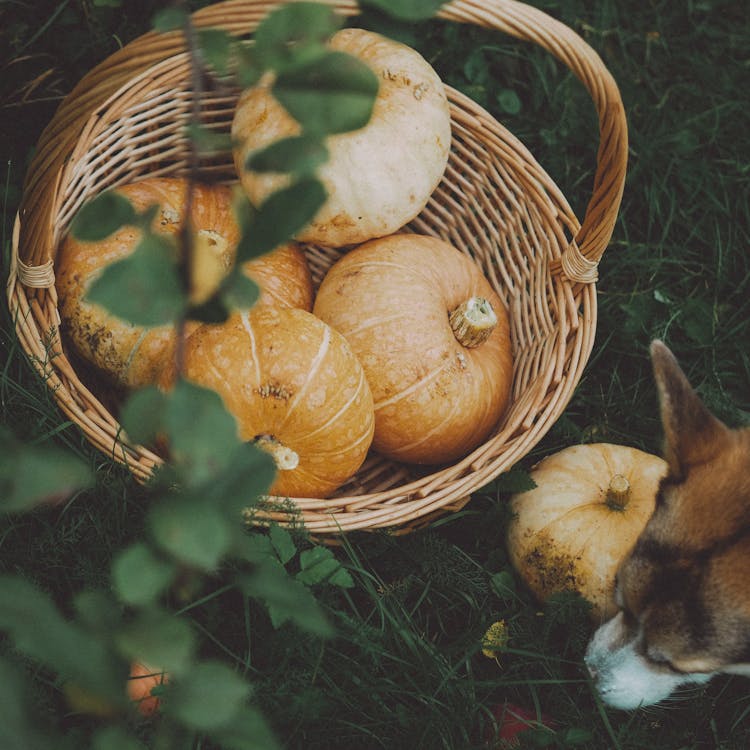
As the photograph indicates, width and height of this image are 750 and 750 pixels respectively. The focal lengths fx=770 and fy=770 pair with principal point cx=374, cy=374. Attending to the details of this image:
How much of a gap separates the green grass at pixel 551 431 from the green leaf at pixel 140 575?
2.45ft

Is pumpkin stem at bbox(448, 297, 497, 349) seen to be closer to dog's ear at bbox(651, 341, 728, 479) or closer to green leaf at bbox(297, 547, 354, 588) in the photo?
dog's ear at bbox(651, 341, 728, 479)

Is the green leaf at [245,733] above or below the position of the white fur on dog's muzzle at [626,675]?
above

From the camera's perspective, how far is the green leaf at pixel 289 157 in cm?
72

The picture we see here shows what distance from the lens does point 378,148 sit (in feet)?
7.75

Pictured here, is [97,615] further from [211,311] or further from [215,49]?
[215,49]

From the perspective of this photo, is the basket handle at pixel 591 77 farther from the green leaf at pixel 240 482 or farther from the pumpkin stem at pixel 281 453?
the green leaf at pixel 240 482

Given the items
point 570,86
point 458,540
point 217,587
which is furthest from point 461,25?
point 217,587

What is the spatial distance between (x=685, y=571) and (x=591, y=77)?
53.1 inches

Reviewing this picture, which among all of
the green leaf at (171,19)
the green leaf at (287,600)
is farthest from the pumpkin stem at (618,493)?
the green leaf at (171,19)

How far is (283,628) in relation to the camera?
1.95 m

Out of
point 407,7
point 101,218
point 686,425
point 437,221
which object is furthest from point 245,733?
point 437,221

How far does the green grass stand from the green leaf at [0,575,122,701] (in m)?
0.82

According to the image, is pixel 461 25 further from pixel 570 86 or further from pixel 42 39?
pixel 42 39

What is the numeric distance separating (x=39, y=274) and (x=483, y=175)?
60.6 inches
